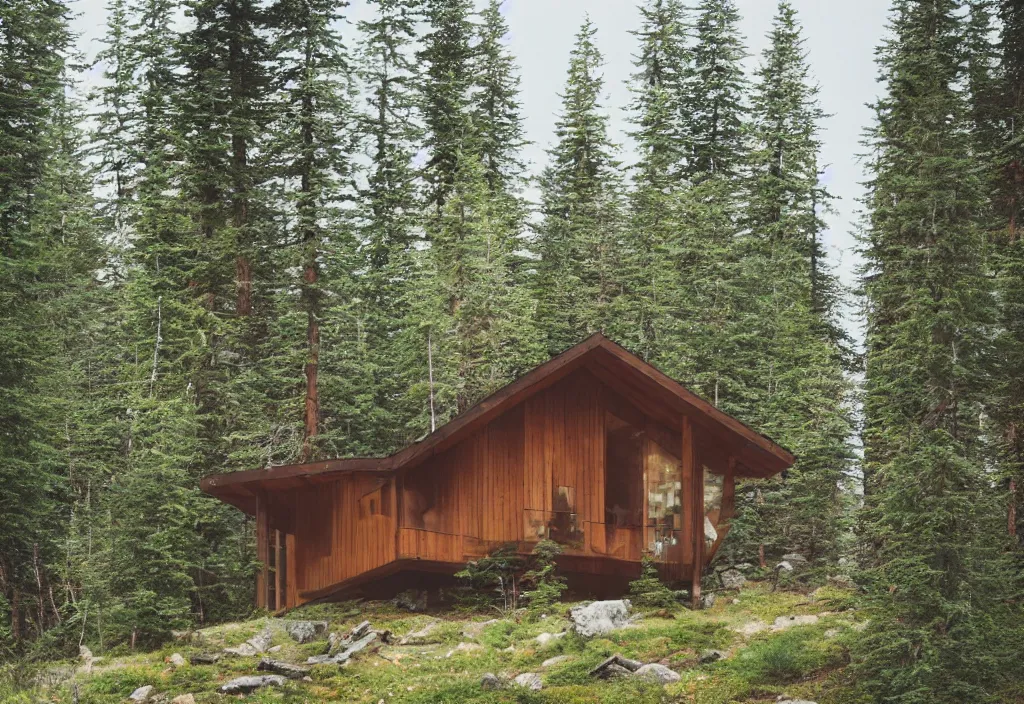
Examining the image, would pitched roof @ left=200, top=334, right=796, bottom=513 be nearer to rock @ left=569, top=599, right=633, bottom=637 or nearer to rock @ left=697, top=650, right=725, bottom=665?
rock @ left=569, top=599, right=633, bottom=637

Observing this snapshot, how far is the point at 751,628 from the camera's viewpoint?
69.7 ft

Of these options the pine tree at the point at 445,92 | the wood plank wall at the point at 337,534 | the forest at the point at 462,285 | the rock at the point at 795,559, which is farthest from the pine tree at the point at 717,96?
the wood plank wall at the point at 337,534

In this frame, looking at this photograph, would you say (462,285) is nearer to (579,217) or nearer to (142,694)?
(579,217)

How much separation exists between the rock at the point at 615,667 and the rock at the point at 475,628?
4.18 metres

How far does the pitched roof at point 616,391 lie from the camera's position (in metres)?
24.8

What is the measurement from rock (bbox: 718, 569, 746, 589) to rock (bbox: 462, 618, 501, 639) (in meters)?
7.84

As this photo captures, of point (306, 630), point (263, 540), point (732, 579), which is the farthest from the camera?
point (732, 579)

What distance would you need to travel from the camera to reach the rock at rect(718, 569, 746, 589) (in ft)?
94.8

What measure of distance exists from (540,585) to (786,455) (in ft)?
20.4

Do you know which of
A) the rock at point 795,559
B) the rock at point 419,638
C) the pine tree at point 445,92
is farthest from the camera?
the pine tree at point 445,92

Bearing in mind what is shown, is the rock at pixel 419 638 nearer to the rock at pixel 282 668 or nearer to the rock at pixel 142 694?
the rock at pixel 282 668

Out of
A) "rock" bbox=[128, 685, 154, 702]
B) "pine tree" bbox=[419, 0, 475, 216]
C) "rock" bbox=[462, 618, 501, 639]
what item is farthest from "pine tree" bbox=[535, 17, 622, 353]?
"rock" bbox=[128, 685, 154, 702]

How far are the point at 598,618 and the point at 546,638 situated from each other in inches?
41.0

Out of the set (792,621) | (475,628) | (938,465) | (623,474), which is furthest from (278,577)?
(938,465)
